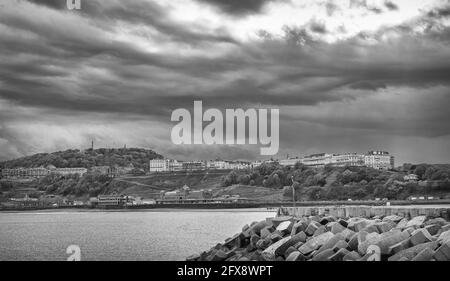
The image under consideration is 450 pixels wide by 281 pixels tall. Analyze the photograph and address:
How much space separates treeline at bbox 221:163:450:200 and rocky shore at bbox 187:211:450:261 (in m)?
51.6

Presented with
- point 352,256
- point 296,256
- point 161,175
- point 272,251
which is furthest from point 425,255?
point 161,175

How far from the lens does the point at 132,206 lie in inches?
5290

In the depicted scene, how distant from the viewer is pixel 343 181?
366 ft

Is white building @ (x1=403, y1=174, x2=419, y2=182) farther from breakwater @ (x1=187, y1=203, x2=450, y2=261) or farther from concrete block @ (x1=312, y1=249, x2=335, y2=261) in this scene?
concrete block @ (x1=312, y1=249, x2=335, y2=261)

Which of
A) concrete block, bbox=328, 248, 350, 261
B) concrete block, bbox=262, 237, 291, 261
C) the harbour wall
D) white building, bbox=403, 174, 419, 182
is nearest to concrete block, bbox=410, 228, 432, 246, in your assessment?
concrete block, bbox=328, 248, 350, 261

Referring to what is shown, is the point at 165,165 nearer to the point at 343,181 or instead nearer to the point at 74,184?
the point at 74,184

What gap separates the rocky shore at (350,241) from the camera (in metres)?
15.1

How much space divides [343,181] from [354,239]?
95759 millimetres

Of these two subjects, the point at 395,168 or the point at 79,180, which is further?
the point at 79,180

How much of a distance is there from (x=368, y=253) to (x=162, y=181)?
13542 cm

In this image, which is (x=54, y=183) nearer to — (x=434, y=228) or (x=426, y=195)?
(x=426, y=195)

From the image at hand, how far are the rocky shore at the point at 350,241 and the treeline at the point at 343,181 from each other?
51.6 m

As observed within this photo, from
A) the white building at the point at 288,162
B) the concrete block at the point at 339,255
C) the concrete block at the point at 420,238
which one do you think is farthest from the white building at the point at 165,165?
the concrete block at the point at 420,238
